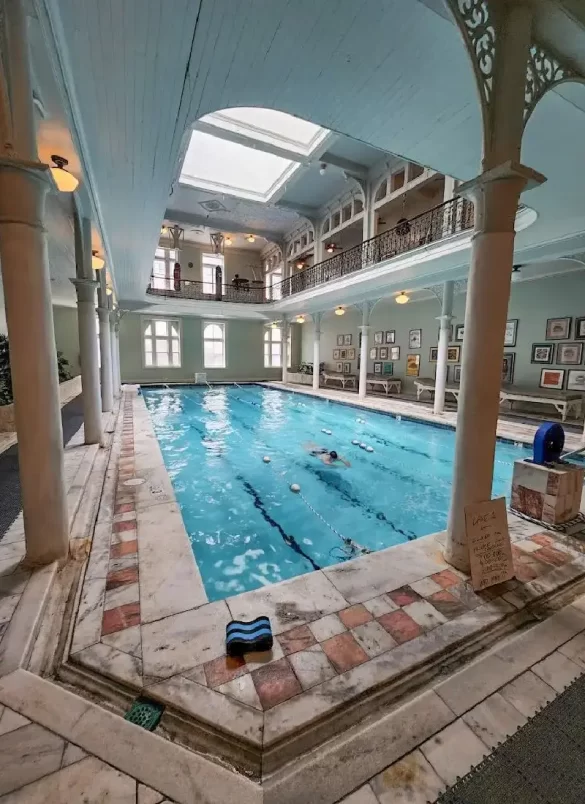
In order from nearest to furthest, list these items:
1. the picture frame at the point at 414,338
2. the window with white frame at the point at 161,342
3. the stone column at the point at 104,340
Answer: the stone column at the point at 104,340, the picture frame at the point at 414,338, the window with white frame at the point at 161,342

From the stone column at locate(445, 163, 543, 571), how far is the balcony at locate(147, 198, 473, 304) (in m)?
5.06

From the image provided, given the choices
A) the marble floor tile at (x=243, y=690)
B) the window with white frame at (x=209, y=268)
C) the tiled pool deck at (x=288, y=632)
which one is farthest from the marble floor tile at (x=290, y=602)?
the window with white frame at (x=209, y=268)

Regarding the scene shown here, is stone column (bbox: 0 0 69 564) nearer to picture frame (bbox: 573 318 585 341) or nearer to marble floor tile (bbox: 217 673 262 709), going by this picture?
marble floor tile (bbox: 217 673 262 709)

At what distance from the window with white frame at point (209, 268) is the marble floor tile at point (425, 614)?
17989mm

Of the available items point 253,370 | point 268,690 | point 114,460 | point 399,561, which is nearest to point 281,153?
point 114,460

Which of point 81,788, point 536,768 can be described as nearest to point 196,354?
point 81,788

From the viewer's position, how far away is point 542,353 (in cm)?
923

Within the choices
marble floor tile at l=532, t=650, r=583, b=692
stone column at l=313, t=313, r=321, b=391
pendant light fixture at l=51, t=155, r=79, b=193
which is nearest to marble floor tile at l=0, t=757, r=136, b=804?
marble floor tile at l=532, t=650, r=583, b=692

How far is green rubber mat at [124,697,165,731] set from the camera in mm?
1376

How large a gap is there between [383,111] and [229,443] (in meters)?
5.73

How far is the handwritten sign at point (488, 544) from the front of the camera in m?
2.26

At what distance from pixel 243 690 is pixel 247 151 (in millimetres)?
10429

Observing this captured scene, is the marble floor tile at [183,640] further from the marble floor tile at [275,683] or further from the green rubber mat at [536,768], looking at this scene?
the green rubber mat at [536,768]

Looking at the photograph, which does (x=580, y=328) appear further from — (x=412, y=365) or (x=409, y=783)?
(x=409, y=783)
